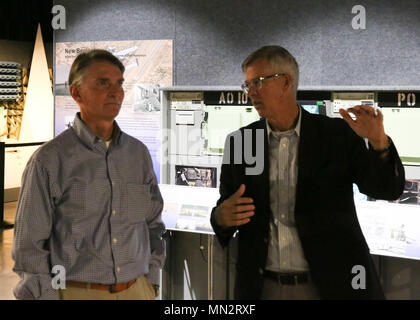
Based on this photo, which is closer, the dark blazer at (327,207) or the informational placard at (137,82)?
the dark blazer at (327,207)

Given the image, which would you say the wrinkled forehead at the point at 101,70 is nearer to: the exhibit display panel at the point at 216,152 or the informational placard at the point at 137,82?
the exhibit display panel at the point at 216,152

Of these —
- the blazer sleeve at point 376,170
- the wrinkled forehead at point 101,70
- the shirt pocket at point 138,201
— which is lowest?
the shirt pocket at point 138,201

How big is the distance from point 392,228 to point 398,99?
24.3 inches

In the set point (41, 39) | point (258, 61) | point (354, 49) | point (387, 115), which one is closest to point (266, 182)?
point (258, 61)

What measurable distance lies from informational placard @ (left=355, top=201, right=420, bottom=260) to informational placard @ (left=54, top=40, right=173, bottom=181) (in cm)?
164

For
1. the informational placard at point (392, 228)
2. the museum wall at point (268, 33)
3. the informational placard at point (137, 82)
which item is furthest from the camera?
the informational placard at point (137, 82)

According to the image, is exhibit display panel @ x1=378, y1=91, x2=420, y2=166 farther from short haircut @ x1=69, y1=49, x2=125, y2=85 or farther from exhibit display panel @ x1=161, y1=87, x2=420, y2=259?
short haircut @ x1=69, y1=49, x2=125, y2=85

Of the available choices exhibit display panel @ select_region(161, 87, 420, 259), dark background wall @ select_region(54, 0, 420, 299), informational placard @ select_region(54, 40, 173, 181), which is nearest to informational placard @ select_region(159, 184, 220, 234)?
exhibit display panel @ select_region(161, 87, 420, 259)

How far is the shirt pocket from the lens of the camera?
1555mm

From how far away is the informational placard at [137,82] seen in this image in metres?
3.56

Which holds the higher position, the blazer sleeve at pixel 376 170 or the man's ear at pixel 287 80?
the man's ear at pixel 287 80

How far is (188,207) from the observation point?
265 cm

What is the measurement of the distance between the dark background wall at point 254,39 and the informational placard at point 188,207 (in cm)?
22

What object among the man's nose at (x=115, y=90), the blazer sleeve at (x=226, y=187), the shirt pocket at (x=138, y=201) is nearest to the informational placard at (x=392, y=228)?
the blazer sleeve at (x=226, y=187)
